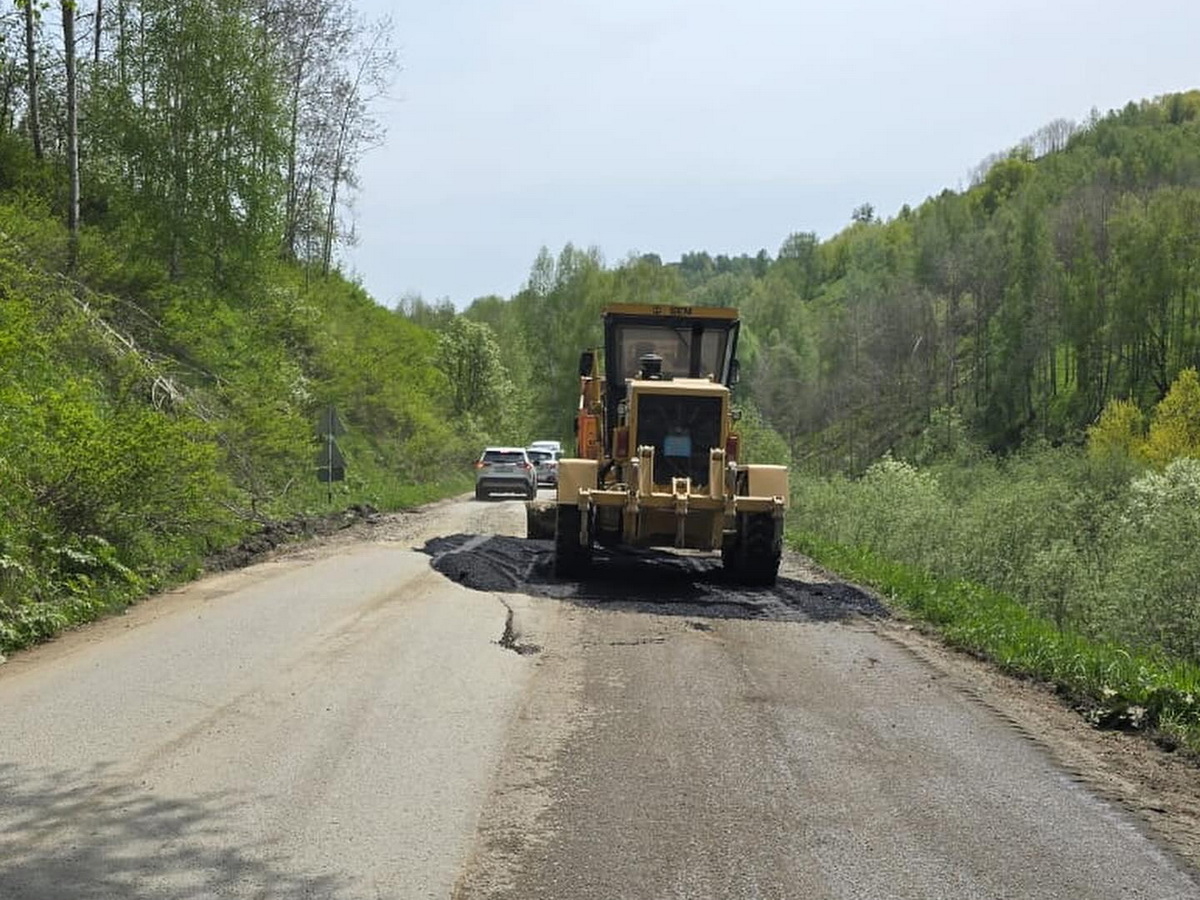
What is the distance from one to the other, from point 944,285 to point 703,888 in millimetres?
94770

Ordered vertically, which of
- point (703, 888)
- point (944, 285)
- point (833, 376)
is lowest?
point (703, 888)

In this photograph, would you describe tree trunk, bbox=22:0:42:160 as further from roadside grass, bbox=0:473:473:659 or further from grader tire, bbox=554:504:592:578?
grader tire, bbox=554:504:592:578

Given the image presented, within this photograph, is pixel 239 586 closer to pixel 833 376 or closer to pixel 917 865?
pixel 917 865

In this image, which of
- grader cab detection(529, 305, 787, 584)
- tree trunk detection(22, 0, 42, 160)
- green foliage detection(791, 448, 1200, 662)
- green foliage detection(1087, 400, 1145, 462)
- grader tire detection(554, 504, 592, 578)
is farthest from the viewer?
green foliage detection(1087, 400, 1145, 462)

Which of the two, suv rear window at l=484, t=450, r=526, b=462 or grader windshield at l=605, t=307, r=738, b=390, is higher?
grader windshield at l=605, t=307, r=738, b=390

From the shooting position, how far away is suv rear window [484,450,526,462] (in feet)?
126

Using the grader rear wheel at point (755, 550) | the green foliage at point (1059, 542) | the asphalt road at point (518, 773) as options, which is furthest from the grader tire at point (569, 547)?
the green foliage at point (1059, 542)

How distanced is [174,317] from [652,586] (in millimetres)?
14930

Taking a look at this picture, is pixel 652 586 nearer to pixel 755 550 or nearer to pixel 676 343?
pixel 755 550

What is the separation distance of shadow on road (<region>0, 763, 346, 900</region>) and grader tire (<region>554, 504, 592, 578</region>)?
969cm

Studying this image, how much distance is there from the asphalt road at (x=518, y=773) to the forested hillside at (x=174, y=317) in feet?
7.28

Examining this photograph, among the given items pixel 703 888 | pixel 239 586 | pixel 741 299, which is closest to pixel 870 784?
pixel 703 888

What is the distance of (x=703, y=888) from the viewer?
5133mm

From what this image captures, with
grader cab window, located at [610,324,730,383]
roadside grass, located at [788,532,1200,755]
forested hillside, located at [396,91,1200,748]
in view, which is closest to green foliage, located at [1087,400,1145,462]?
forested hillside, located at [396,91,1200,748]
